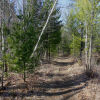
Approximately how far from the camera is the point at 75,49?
18.4 meters

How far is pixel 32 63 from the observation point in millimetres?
6645

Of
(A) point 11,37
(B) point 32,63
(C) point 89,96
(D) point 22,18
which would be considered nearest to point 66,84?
(C) point 89,96

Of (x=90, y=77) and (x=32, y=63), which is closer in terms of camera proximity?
(x=32, y=63)

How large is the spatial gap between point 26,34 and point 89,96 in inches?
203

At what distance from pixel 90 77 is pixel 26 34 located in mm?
6332

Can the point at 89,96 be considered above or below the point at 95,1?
below

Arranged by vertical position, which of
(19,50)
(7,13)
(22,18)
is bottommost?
(19,50)

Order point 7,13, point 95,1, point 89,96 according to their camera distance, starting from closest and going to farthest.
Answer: point 89,96, point 7,13, point 95,1

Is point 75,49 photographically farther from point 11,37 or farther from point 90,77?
point 11,37

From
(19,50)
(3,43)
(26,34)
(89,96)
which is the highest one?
(26,34)

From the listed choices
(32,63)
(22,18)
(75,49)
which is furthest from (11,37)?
(75,49)

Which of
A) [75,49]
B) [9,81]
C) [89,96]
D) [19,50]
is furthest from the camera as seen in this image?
[75,49]

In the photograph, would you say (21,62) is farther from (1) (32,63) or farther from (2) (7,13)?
(2) (7,13)

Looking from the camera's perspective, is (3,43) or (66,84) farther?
(66,84)
